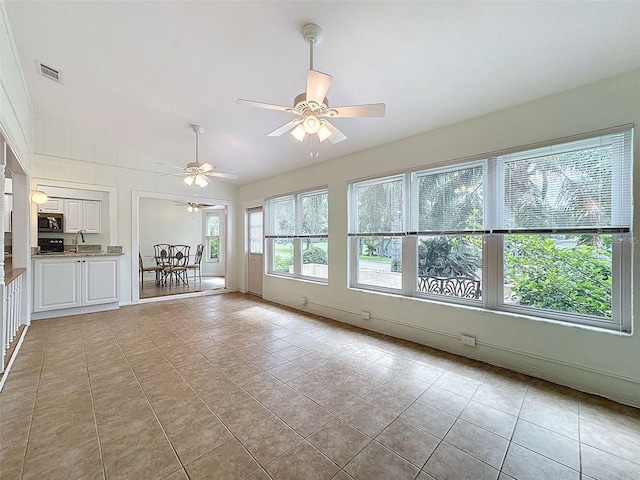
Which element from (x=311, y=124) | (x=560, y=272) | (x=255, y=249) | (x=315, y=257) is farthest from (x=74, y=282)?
(x=560, y=272)

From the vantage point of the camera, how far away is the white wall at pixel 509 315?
2.29m

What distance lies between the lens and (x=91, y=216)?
5426mm

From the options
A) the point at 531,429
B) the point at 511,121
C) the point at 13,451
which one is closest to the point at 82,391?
the point at 13,451

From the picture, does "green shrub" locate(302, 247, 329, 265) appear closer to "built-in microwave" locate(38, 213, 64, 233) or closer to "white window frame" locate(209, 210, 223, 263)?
"built-in microwave" locate(38, 213, 64, 233)

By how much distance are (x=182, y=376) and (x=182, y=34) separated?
314cm

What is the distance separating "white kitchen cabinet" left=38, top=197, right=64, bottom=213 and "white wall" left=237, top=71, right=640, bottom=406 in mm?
4947

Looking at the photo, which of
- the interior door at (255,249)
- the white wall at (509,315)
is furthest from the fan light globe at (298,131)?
the interior door at (255,249)

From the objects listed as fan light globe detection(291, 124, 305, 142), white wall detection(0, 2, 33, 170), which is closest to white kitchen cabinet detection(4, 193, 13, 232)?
white wall detection(0, 2, 33, 170)

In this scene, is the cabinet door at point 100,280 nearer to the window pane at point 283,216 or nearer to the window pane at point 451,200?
the window pane at point 283,216

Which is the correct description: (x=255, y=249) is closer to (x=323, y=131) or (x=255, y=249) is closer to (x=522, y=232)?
(x=323, y=131)

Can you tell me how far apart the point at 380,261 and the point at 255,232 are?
361 centimetres

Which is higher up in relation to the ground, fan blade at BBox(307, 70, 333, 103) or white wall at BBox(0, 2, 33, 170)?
white wall at BBox(0, 2, 33, 170)

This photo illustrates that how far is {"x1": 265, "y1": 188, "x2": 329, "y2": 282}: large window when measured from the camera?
16.2 ft

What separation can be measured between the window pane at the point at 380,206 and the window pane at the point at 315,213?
72cm
